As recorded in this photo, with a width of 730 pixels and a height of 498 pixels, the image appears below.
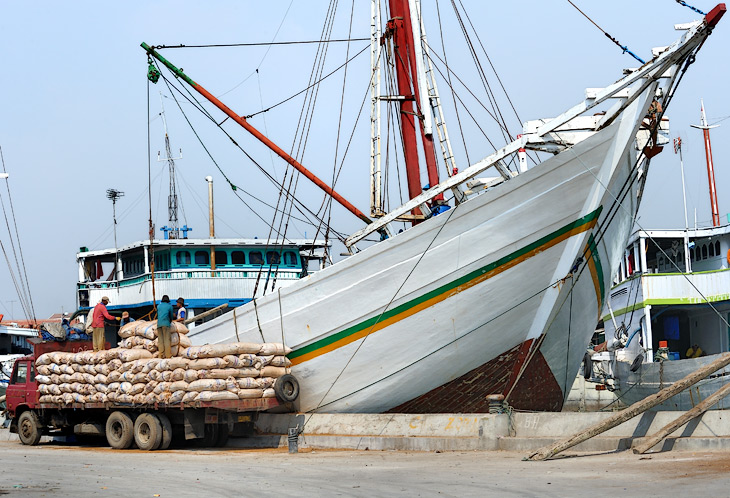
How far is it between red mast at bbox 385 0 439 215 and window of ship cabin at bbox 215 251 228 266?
38.5ft

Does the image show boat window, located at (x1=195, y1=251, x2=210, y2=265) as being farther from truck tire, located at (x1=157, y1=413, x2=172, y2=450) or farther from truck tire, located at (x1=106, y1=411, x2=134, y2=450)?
truck tire, located at (x1=157, y1=413, x2=172, y2=450)

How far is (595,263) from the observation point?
→ 47.8ft

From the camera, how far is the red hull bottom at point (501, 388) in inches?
555

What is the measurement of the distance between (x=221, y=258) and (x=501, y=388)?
15831mm

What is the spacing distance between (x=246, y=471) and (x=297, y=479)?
1230 mm

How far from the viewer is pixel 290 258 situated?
28.7 meters

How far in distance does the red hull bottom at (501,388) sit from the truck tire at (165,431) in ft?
12.1

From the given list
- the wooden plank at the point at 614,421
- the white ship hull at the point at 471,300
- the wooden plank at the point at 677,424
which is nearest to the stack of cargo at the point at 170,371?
the white ship hull at the point at 471,300

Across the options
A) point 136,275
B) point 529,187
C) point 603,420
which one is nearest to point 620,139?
point 529,187

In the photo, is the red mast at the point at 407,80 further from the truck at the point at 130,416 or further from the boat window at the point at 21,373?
the boat window at the point at 21,373

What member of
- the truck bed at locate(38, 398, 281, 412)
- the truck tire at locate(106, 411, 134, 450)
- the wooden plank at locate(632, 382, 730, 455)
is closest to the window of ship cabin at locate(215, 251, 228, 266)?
the truck tire at locate(106, 411, 134, 450)

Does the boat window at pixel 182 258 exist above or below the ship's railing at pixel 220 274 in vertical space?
above

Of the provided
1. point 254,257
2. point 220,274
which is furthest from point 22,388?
point 254,257

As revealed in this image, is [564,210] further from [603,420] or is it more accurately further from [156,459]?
[156,459]
